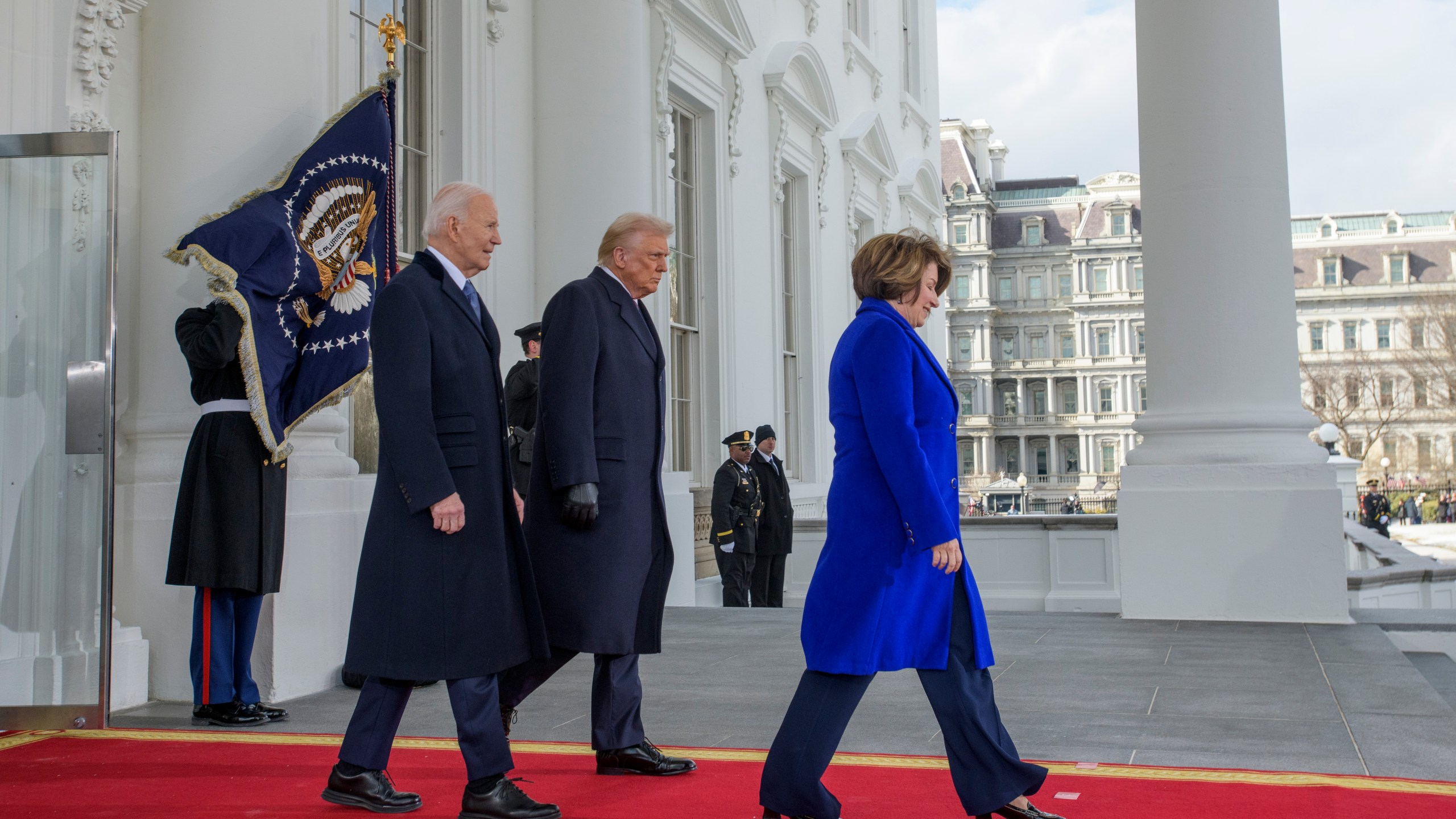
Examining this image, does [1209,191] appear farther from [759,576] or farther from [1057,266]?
[1057,266]

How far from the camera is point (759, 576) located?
37.0ft

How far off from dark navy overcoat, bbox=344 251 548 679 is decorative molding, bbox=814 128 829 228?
1351 centimetres

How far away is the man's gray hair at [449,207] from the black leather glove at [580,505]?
2.80ft

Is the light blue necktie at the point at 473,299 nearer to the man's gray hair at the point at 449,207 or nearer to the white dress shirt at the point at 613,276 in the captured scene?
the man's gray hair at the point at 449,207

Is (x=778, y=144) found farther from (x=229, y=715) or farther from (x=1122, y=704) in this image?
(x=229, y=715)

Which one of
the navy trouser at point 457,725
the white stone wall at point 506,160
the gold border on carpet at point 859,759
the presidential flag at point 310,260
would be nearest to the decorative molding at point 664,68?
the white stone wall at point 506,160

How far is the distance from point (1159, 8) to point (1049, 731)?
17.1 ft

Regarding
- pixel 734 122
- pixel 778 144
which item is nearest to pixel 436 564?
pixel 734 122

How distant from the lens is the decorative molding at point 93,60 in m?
5.27

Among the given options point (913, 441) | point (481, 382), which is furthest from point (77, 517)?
point (913, 441)

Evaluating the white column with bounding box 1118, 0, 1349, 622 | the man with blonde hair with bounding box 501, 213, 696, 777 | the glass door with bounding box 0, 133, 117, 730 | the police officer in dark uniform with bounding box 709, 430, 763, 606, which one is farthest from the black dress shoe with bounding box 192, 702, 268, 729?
the police officer in dark uniform with bounding box 709, 430, 763, 606

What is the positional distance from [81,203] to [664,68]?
7.24 m

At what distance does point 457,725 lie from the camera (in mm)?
3336

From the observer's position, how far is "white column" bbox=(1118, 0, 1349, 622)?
7141 millimetres
